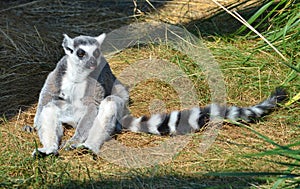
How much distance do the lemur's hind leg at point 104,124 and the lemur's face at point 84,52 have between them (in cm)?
24

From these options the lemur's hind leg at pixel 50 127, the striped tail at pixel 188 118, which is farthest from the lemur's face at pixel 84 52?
the striped tail at pixel 188 118

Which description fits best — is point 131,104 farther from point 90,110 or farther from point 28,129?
point 28,129

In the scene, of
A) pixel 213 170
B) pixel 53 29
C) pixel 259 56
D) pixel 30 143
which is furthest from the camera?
pixel 53 29

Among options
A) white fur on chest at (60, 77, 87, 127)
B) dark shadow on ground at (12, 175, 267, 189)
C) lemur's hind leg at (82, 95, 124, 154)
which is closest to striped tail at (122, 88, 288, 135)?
lemur's hind leg at (82, 95, 124, 154)

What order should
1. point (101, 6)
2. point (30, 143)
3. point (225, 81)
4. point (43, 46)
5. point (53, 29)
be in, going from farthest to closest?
point (101, 6), point (53, 29), point (43, 46), point (225, 81), point (30, 143)

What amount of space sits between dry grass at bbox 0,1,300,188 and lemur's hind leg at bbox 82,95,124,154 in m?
0.12

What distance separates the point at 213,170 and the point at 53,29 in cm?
301

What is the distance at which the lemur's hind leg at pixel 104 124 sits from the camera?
3.91 m

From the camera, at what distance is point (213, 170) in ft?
11.9

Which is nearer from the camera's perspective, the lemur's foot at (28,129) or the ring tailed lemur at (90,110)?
the ring tailed lemur at (90,110)

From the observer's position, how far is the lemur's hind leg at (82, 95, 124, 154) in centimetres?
391

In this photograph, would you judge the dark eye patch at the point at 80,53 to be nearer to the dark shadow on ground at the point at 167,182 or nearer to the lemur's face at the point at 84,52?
the lemur's face at the point at 84,52

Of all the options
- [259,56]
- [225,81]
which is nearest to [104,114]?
[225,81]

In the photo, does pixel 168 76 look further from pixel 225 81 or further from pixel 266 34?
pixel 266 34
